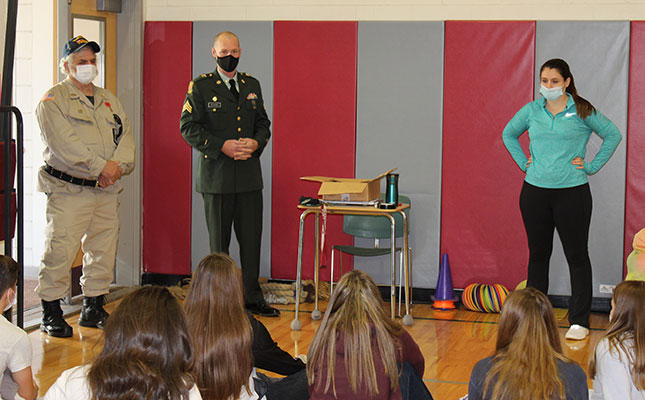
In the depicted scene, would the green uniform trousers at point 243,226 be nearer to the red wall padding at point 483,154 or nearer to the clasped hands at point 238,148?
the clasped hands at point 238,148

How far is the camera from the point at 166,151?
6.07 metres

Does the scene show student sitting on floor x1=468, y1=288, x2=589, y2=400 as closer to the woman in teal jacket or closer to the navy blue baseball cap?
the woman in teal jacket

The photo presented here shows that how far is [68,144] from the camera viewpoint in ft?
14.8

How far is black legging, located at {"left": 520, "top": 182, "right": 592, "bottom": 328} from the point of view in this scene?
15.6ft

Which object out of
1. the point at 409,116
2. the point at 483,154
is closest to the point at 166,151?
the point at 409,116

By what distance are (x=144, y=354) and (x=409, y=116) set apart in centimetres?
409

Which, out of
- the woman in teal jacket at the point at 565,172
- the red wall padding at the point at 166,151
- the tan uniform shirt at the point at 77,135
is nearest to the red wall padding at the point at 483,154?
the woman in teal jacket at the point at 565,172

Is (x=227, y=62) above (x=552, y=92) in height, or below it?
above

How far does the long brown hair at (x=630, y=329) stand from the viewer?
2.55m

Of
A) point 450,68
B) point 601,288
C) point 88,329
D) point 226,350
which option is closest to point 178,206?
point 88,329

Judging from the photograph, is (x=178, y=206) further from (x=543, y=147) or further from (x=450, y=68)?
(x=543, y=147)

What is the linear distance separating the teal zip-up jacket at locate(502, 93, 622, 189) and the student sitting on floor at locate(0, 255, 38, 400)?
129 inches

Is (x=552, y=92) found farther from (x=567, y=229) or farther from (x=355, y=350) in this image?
(x=355, y=350)

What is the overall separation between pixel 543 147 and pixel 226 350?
297 centimetres
